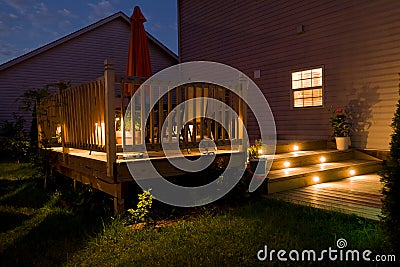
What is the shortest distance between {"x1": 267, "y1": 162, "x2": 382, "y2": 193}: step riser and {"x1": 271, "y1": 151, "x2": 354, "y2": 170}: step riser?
51 cm

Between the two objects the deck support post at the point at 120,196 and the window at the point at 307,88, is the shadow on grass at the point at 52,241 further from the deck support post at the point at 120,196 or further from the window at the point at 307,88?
the window at the point at 307,88

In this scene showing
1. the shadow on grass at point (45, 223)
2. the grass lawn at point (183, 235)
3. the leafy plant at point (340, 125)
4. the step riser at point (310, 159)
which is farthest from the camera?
the leafy plant at point (340, 125)

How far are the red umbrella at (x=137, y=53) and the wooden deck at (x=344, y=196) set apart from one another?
2823 mm

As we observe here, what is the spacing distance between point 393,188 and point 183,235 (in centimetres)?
189

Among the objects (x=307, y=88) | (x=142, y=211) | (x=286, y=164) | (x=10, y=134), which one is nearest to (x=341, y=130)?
(x=307, y=88)

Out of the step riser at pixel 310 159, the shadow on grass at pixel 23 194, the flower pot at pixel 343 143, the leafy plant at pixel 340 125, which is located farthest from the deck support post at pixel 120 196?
the leafy plant at pixel 340 125

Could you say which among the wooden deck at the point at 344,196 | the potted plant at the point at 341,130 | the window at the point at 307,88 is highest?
the window at the point at 307,88

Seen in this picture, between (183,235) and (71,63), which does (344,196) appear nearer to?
(183,235)

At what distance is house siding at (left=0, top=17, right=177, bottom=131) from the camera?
41.4ft

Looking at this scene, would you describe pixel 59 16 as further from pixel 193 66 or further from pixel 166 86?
pixel 166 86

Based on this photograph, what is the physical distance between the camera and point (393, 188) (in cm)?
238

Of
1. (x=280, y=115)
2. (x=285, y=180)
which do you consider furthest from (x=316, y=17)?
(x=285, y=180)

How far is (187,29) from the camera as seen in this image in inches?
458

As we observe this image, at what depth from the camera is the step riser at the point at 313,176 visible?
189 inches
